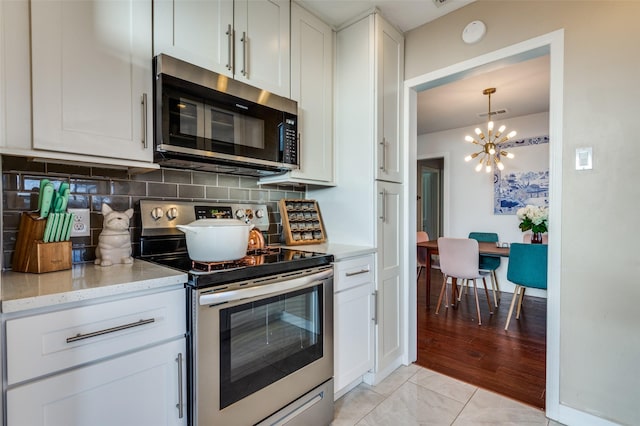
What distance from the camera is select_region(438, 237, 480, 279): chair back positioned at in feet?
10.5

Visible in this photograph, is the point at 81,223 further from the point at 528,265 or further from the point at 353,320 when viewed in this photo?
the point at 528,265

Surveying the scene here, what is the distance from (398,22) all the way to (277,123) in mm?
1204

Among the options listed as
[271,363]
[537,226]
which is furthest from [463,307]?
[271,363]

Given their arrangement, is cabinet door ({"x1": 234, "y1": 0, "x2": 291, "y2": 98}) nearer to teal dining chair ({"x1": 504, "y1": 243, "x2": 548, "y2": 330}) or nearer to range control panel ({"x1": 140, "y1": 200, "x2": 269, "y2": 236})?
range control panel ({"x1": 140, "y1": 200, "x2": 269, "y2": 236})

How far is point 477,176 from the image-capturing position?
4637mm

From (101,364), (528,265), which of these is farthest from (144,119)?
(528,265)

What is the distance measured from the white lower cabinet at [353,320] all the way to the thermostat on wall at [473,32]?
151cm

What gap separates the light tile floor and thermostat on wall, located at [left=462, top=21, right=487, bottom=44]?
7.24 ft

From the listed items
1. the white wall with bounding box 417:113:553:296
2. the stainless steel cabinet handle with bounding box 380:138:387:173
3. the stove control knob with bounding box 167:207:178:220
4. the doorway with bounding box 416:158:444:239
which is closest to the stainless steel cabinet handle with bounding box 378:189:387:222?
the stainless steel cabinet handle with bounding box 380:138:387:173

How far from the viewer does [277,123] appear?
1748 millimetres

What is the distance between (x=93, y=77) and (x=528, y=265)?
11.5 ft

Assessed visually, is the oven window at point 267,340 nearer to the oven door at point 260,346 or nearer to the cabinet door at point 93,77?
the oven door at point 260,346

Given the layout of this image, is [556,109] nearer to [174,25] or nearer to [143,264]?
[174,25]

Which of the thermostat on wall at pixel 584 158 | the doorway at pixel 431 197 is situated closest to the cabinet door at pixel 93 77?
the thermostat on wall at pixel 584 158
